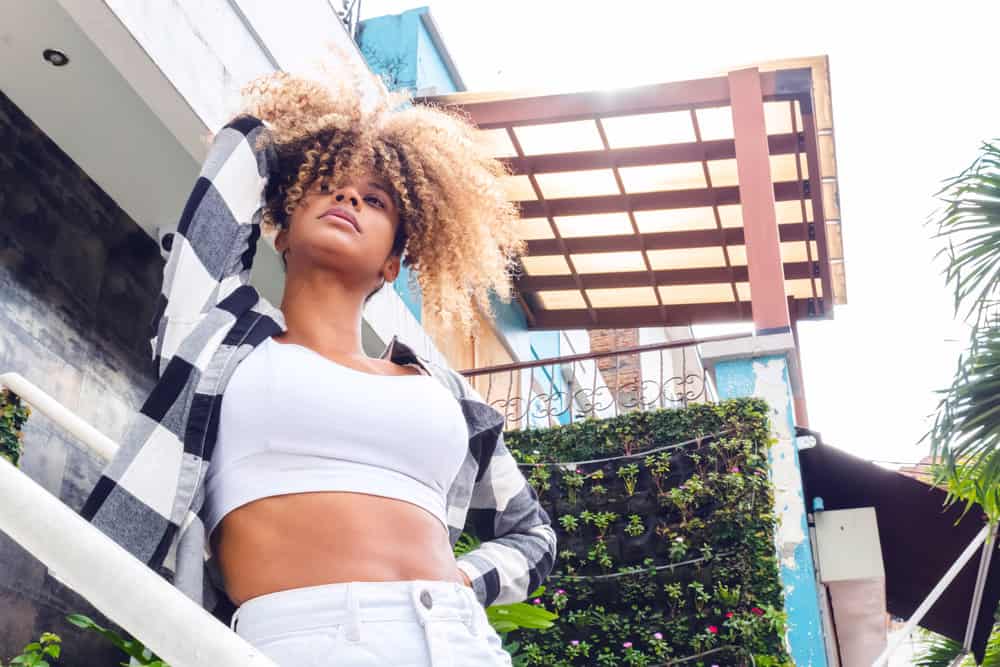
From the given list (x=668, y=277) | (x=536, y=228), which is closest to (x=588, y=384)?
(x=668, y=277)

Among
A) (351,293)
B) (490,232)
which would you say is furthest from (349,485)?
(490,232)

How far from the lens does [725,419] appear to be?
7012 millimetres

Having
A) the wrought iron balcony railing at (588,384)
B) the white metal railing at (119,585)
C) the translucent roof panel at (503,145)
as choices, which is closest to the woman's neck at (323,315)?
the white metal railing at (119,585)

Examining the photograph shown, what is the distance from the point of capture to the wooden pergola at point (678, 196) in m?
8.62

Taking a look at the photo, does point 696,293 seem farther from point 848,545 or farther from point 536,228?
point 848,545

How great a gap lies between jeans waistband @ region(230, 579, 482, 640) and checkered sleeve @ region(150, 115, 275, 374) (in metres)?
0.41

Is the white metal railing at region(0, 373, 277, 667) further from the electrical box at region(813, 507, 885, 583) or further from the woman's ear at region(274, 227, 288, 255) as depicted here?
the electrical box at region(813, 507, 885, 583)

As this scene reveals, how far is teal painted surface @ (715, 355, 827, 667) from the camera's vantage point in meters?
6.60

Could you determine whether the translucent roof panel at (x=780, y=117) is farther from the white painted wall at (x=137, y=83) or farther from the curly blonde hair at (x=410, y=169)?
the curly blonde hair at (x=410, y=169)

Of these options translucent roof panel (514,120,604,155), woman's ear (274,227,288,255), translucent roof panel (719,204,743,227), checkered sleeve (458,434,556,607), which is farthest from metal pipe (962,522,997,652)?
woman's ear (274,227,288,255)

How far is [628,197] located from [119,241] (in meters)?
5.92

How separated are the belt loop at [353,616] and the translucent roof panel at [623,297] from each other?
10470 mm

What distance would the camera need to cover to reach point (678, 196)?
10.2 metres

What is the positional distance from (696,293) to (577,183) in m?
2.69
